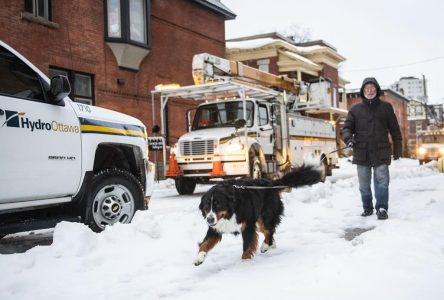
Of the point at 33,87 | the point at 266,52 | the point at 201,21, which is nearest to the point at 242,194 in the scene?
the point at 33,87

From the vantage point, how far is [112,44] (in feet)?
58.0

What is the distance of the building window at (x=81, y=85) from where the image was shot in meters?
16.2

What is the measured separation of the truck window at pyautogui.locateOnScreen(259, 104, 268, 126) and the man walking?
5.79 meters

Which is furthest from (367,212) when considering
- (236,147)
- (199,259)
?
(236,147)

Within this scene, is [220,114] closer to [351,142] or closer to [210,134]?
[210,134]

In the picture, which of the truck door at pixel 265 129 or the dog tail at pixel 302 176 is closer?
the dog tail at pixel 302 176

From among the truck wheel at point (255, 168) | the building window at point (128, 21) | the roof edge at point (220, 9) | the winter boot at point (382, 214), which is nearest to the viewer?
the winter boot at point (382, 214)

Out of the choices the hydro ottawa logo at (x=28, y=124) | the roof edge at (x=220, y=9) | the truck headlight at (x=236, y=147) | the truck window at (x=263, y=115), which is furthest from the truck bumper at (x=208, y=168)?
the roof edge at (x=220, y=9)

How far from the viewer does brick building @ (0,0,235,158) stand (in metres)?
15.1

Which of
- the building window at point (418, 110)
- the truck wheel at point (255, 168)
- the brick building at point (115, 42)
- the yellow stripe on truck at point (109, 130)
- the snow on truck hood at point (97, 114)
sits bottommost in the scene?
the truck wheel at point (255, 168)

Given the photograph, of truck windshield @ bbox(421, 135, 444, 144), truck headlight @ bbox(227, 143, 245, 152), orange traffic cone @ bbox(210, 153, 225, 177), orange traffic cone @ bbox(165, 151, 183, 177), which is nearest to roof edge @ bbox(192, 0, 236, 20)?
orange traffic cone @ bbox(165, 151, 183, 177)

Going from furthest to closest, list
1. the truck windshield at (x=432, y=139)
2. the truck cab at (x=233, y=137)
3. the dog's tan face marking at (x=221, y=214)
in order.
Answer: the truck windshield at (x=432, y=139), the truck cab at (x=233, y=137), the dog's tan face marking at (x=221, y=214)

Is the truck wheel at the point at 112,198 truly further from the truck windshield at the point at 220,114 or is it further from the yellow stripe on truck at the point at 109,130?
the truck windshield at the point at 220,114

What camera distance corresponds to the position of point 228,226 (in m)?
4.69
